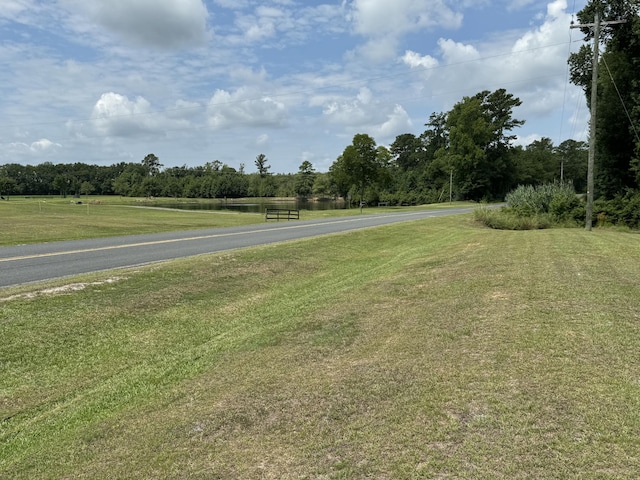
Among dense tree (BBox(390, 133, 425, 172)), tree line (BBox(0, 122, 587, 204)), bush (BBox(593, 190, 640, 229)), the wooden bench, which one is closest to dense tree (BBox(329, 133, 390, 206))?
tree line (BBox(0, 122, 587, 204))

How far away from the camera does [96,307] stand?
24.4 feet

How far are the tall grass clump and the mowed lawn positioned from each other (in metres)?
15.4

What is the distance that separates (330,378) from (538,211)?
990 inches

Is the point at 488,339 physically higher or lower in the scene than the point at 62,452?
higher

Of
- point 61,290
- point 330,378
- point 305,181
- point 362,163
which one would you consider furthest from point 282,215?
point 305,181

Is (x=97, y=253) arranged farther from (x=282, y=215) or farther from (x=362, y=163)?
(x=362, y=163)

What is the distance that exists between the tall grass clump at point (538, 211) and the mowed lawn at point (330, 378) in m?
15.4

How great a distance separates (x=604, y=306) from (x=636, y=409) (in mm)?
3103

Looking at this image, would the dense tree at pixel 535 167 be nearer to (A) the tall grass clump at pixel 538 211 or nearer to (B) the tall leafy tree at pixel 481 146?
(B) the tall leafy tree at pixel 481 146

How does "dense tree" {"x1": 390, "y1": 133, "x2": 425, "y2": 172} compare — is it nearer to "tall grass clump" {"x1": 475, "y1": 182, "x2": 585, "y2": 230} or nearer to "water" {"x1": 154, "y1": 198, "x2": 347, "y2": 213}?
"water" {"x1": 154, "y1": 198, "x2": 347, "y2": 213}

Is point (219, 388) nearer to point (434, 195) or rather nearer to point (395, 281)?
point (395, 281)

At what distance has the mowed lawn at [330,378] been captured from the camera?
9.96ft

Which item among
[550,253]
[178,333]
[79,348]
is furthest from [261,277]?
[550,253]

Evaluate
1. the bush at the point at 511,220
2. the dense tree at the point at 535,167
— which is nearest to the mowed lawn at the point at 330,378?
the bush at the point at 511,220
